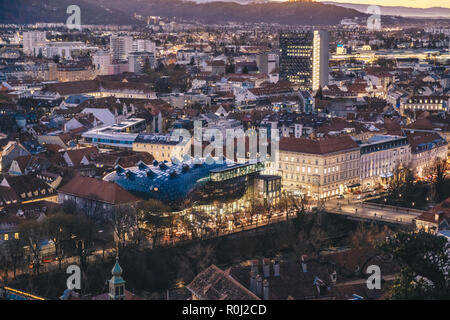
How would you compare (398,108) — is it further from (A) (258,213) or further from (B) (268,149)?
(A) (258,213)

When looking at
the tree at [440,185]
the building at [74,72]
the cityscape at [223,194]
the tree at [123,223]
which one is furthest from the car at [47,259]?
the building at [74,72]

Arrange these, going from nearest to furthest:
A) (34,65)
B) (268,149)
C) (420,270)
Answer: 1. (420,270)
2. (268,149)
3. (34,65)

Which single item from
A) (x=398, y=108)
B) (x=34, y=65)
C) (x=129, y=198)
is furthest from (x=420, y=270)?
(x=34, y=65)

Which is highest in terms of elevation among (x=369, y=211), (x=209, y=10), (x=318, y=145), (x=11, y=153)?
(x=209, y=10)

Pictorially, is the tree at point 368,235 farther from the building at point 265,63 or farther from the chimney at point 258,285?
the building at point 265,63

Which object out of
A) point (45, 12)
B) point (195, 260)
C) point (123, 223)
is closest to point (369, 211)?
point (195, 260)

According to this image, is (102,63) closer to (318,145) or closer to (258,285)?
(318,145)
